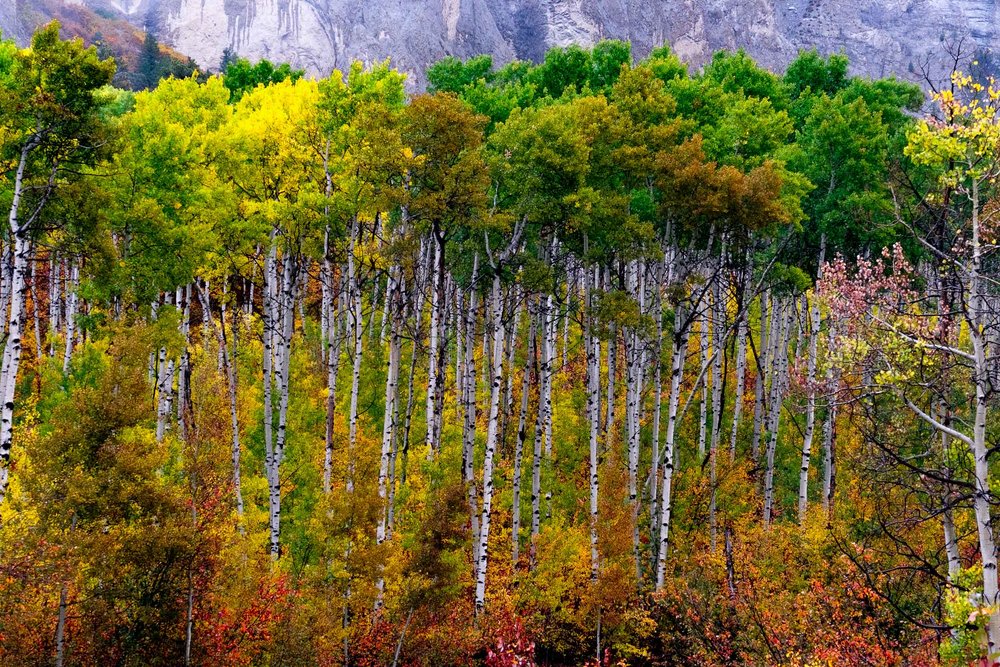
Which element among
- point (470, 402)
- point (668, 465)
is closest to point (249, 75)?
point (470, 402)

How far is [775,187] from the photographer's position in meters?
20.2

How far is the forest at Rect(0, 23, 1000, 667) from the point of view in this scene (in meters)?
13.3

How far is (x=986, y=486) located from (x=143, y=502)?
13.2m

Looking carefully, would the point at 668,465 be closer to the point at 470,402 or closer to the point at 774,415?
the point at 470,402

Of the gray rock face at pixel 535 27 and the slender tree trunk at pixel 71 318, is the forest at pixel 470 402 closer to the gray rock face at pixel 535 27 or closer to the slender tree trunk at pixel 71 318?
the slender tree trunk at pixel 71 318

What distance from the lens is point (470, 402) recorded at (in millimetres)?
20484

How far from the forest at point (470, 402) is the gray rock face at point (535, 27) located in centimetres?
4229

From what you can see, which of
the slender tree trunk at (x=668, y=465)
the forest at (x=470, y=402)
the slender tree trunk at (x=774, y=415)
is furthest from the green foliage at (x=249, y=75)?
the slender tree trunk at (x=774, y=415)

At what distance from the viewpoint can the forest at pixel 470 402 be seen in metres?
13.3

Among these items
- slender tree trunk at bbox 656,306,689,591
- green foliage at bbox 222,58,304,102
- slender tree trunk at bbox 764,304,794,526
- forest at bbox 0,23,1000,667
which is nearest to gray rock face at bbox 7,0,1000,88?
slender tree trunk at bbox 764,304,794,526

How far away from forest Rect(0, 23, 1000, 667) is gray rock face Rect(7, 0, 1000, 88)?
42.3m

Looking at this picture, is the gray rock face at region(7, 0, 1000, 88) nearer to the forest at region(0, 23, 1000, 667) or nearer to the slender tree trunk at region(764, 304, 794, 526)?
the slender tree trunk at region(764, 304, 794, 526)

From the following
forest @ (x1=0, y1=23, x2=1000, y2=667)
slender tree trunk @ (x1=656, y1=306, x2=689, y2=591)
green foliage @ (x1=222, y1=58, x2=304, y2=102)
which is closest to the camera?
forest @ (x1=0, y1=23, x2=1000, y2=667)

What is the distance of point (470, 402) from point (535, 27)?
73505 mm
